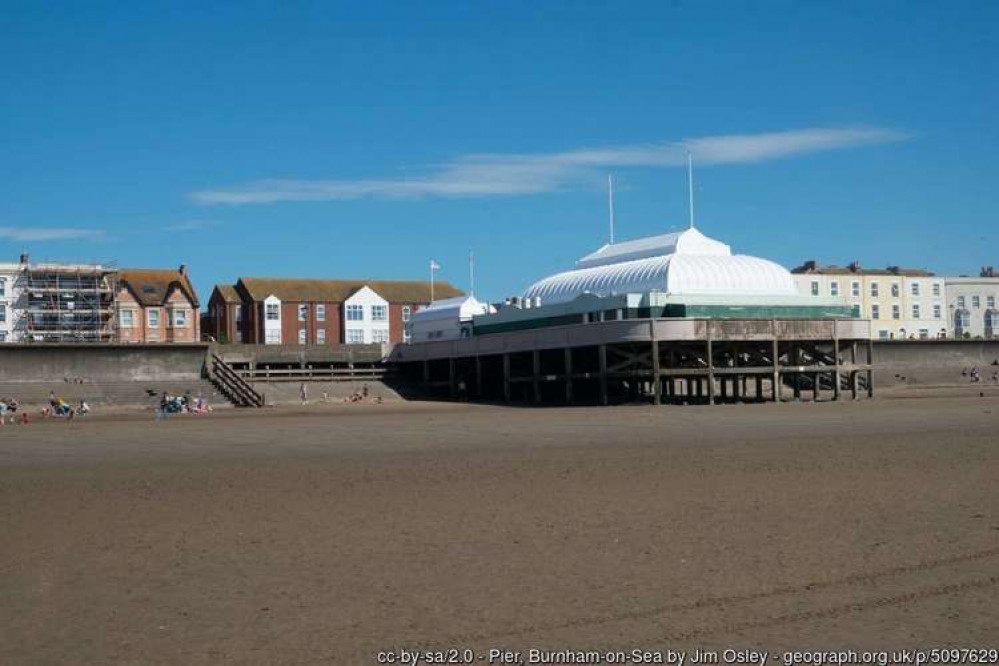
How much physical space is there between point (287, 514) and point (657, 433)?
16605 mm

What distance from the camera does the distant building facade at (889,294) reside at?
99812 millimetres

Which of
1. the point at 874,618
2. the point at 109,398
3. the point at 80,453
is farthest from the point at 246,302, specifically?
the point at 874,618

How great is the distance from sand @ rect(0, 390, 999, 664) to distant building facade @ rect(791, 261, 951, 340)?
76.2 m

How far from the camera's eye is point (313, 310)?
101m

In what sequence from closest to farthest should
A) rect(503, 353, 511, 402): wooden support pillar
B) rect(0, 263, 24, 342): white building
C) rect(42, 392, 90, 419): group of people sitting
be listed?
rect(42, 392, 90, 419): group of people sitting, rect(503, 353, 511, 402): wooden support pillar, rect(0, 263, 24, 342): white building

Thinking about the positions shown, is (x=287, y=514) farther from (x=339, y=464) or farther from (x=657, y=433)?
(x=657, y=433)

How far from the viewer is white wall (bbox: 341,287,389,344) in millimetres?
101688

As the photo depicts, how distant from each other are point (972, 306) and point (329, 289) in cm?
5796

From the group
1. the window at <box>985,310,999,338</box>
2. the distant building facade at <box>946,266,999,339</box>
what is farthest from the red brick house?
the window at <box>985,310,999,338</box>

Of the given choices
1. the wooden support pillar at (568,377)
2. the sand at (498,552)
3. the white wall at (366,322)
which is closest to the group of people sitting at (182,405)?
the wooden support pillar at (568,377)

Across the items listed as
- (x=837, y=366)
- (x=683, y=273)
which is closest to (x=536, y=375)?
(x=683, y=273)

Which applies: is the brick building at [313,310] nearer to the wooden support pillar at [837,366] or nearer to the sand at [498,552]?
the wooden support pillar at [837,366]

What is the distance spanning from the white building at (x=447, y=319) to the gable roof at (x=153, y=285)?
64.2 ft

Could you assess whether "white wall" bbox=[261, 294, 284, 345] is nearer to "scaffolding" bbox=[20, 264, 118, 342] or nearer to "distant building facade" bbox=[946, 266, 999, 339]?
"scaffolding" bbox=[20, 264, 118, 342]
